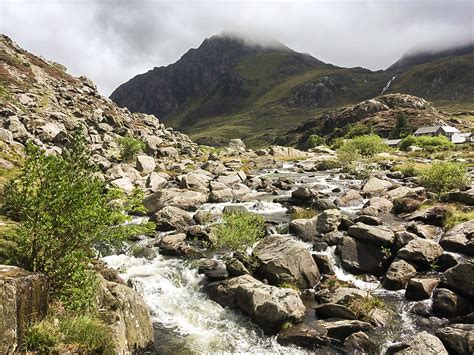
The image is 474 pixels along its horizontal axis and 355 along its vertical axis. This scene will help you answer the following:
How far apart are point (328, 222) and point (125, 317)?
18.5 metres

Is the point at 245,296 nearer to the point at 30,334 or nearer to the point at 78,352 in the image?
the point at 78,352

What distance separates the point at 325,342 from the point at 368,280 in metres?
7.38

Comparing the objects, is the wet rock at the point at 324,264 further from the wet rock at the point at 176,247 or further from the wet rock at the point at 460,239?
the wet rock at the point at 176,247

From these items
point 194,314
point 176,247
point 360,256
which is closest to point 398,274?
point 360,256

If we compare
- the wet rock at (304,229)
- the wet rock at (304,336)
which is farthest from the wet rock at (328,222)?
the wet rock at (304,336)

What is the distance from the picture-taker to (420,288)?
18734mm

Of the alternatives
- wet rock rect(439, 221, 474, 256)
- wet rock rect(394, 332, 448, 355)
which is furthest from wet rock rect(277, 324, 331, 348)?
wet rock rect(439, 221, 474, 256)

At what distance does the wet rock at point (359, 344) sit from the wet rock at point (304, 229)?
1170cm

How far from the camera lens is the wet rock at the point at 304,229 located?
2720cm

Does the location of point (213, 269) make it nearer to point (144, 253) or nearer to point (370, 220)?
point (144, 253)

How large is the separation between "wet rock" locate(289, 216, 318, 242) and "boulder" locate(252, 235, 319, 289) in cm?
515

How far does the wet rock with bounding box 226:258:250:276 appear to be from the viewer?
20641mm

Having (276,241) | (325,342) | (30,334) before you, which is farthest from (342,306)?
(30,334)

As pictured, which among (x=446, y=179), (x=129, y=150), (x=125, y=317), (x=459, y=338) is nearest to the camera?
(x=125, y=317)
